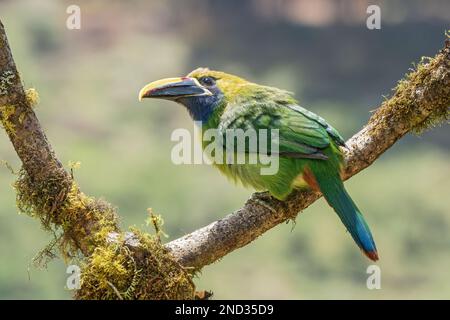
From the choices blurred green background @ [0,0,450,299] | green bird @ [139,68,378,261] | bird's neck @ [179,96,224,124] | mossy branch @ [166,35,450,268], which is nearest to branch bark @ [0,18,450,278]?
mossy branch @ [166,35,450,268]

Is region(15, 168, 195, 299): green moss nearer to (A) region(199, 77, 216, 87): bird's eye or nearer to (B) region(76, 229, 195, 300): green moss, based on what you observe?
(B) region(76, 229, 195, 300): green moss

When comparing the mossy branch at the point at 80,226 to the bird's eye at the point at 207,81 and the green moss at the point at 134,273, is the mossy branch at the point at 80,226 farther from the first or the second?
the bird's eye at the point at 207,81

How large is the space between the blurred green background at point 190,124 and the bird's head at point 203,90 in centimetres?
537

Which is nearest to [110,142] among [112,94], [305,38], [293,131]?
[112,94]

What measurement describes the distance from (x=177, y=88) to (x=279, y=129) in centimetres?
66

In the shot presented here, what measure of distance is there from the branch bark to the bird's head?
2.35 feet

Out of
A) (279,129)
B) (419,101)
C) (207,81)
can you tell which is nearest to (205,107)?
(207,81)

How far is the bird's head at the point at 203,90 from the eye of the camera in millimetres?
4996

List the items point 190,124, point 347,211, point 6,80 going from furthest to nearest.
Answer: point 190,124 < point 347,211 < point 6,80

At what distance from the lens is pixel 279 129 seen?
4668mm

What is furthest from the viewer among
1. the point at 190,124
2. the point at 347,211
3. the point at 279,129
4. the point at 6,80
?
the point at 190,124

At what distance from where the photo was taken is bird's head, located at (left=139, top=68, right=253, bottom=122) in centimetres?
500

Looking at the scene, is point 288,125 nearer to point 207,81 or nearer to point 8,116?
point 207,81
